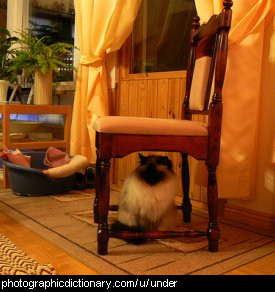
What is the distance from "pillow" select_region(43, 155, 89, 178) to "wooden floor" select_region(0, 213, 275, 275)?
625 millimetres

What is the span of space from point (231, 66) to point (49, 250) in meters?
1.15

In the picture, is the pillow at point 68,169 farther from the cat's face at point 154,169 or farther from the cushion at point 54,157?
the cat's face at point 154,169

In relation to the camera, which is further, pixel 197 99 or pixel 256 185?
pixel 256 185

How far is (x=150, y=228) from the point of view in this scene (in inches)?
58.9

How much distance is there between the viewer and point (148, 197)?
1.46 meters

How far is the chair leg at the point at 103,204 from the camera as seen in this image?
4.36 feet

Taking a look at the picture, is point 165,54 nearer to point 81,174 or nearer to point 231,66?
point 231,66

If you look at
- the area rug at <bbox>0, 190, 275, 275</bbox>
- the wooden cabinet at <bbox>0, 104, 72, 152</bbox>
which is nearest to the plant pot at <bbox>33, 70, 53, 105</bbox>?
the wooden cabinet at <bbox>0, 104, 72, 152</bbox>

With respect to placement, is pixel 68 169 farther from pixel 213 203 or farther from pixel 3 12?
pixel 3 12

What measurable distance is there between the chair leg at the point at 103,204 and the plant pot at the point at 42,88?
1609 mm

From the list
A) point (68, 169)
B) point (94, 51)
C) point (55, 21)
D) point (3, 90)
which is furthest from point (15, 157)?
point (55, 21)

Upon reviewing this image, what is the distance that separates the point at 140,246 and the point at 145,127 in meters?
0.51

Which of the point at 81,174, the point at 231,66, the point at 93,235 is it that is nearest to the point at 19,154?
the point at 81,174

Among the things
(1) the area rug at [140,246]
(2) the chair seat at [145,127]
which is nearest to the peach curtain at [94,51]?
(1) the area rug at [140,246]
